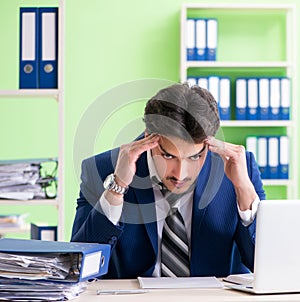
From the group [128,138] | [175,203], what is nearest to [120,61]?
[128,138]

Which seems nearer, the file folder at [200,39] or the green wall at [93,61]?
the file folder at [200,39]

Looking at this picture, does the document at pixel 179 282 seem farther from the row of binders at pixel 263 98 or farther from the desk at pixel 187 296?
the row of binders at pixel 263 98

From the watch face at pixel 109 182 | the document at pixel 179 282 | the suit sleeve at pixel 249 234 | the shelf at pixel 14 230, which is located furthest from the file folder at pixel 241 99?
the document at pixel 179 282

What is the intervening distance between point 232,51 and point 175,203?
2.60 m

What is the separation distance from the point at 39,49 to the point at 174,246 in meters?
1.12

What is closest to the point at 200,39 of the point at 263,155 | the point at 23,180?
the point at 263,155

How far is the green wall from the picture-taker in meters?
4.67

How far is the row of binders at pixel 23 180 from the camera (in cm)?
304

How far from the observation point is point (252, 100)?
456 centimetres

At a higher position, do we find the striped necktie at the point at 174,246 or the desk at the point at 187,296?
the striped necktie at the point at 174,246

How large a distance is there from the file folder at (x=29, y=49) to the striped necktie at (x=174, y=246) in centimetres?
93

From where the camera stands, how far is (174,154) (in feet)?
6.79

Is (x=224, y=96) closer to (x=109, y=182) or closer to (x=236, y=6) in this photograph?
(x=236, y=6)

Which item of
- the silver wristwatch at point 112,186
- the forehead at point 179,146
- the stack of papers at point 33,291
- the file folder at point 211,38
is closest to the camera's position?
the stack of papers at point 33,291
